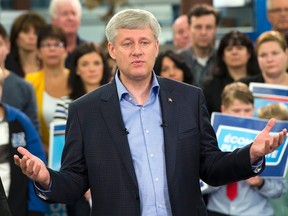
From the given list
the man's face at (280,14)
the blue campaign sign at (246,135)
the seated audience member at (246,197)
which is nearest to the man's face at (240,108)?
the blue campaign sign at (246,135)

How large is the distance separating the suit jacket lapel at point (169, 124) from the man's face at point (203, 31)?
4256 mm

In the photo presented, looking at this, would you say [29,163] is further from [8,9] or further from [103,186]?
[8,9]

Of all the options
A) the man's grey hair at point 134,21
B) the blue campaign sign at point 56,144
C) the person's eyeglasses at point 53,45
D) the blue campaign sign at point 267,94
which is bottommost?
the blue campaign sign at point 56,144

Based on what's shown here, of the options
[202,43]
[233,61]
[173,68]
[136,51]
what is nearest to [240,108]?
[233,61]

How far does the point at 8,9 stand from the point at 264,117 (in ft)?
45.7

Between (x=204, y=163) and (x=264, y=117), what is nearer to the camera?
(x=204, y=163)

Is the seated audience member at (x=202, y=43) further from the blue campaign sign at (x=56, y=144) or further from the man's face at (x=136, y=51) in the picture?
the man's face at (x=136, y=51)

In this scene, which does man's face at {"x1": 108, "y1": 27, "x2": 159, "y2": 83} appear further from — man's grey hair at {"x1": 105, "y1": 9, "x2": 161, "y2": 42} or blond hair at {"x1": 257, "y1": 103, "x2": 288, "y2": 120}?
blond hair at {"x1": 257, "y1": 103, "x2": 288, "y2": 120}

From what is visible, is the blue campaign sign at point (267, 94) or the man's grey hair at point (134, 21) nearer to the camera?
the man's grey hair at point (134, 21)

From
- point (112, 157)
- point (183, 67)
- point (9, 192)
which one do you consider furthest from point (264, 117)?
point (112, 157)

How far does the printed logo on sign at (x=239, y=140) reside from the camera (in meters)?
7.08

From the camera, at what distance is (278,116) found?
24.7 ft

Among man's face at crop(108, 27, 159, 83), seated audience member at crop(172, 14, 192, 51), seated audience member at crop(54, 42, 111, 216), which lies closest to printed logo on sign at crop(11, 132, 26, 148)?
seated audience member at crop(54, 42, 111, 216)

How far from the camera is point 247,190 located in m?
7.32
